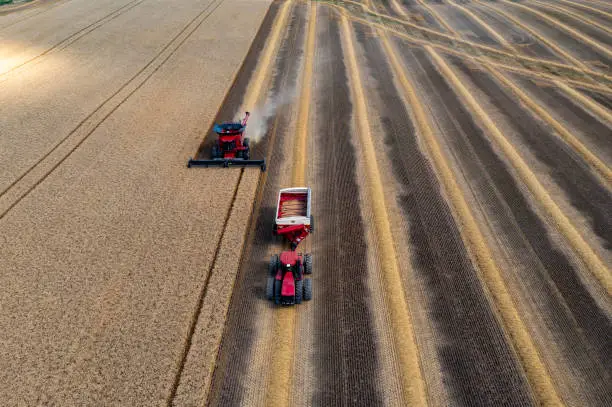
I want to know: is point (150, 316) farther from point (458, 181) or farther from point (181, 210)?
point (458, 181)

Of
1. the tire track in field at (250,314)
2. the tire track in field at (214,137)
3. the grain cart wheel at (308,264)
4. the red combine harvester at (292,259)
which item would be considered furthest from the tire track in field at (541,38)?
the grain cart wheel at (308,264)

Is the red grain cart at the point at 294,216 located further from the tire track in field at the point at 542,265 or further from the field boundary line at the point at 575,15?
the field boundary line at the point at 575,15

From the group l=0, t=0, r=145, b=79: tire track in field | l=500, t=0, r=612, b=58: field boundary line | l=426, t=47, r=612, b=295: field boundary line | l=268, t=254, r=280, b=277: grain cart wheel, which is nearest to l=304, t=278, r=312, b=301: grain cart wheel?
l=268, t=254, r=280, b=277: grain cart wheel

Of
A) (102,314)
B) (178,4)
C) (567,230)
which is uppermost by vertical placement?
(178,4)

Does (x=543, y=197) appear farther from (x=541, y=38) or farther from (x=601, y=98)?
(x=541, y=38)

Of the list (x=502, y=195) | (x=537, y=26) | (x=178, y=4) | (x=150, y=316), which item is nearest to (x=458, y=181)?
(x=502, y=195)

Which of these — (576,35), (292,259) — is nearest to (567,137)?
(292,259)
